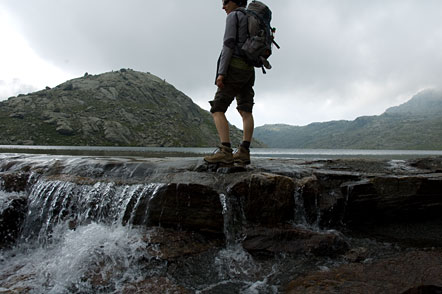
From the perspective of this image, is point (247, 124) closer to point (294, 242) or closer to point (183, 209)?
point (183, 209)

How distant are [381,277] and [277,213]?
2.27m

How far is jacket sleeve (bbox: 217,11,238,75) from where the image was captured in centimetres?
648

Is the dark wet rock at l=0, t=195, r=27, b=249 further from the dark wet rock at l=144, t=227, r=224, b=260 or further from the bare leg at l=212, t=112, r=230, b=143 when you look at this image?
the bare leg at l=212, t=112, r=230, b=143

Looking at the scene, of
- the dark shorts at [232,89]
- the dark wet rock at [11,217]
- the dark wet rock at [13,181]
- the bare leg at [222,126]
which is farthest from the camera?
the dark wet rock at [13,181]

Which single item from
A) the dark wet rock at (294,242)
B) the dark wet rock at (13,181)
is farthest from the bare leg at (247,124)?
the dark wet rock at (13,181)

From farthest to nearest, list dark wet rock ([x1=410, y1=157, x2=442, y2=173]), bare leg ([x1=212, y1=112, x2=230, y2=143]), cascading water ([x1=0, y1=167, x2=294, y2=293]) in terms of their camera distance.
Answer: dark wet rock ([x1=410, y1=157, x2=442, y2=173]) → bare leg ([x1=212, y1=112, x2=230, y2=143]) → cascading water ([x1=0, y1=167, x2=294, y2=293])

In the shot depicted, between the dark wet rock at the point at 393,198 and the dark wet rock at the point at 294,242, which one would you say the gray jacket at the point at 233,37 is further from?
the dark wet rock at the point at 393,198

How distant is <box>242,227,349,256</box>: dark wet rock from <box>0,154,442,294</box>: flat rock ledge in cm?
2

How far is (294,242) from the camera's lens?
525 cm

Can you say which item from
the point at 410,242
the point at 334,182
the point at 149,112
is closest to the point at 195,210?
the point at 334,182

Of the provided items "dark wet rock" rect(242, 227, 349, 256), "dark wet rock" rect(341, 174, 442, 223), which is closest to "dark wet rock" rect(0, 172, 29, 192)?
"dark wet rock" rect(242, 227, 349, 256)

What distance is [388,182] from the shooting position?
6617 millimetres

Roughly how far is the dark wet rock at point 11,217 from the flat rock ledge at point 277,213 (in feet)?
0.07

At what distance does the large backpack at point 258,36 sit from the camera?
251 inches
